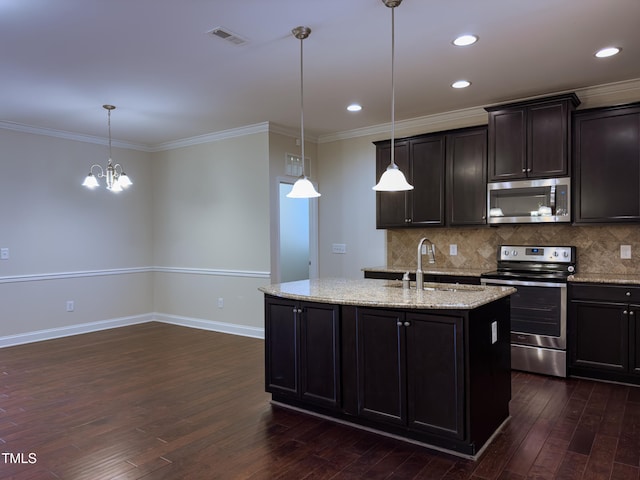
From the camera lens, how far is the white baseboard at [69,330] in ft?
17.9

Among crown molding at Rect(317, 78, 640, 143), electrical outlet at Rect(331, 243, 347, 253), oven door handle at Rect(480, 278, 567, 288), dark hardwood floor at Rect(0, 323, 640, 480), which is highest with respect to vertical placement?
crown molding at Rect(317, 78, 640, 143)

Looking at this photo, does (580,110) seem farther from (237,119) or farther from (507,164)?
(237,119)

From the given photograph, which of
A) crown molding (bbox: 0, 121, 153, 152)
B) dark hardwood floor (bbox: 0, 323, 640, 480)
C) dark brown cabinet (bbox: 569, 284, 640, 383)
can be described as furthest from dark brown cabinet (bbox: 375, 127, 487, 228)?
crown molding (bbox: 0, 121, 153, 152)

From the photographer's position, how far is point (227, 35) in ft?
10.2

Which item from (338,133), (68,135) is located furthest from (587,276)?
(68,135)

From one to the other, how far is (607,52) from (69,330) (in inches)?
257

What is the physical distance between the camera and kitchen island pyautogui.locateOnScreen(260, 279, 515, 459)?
2607 mm

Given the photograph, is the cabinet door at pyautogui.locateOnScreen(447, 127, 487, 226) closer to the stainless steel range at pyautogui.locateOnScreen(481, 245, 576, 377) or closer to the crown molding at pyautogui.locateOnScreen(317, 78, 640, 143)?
the crown molding at pyautogui.locateOnScreen(317, 78, 640, 143)

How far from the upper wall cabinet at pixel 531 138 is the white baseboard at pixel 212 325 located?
337 cm

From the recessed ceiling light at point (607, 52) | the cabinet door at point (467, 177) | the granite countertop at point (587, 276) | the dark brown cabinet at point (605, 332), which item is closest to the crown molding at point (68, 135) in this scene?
the granite countertop at point (587, 276)

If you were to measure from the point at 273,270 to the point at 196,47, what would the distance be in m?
2.97

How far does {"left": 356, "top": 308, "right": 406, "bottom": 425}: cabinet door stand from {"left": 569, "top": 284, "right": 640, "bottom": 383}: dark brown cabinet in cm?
208

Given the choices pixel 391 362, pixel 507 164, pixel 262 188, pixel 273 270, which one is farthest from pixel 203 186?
pixel 391 362

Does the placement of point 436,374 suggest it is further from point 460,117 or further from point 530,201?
point 460,117
